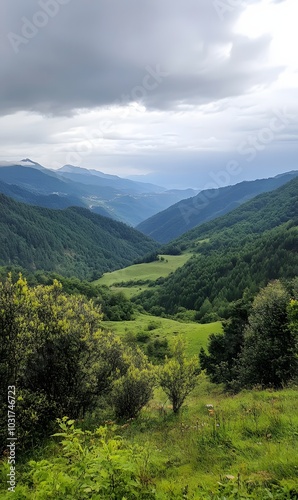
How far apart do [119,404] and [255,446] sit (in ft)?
36.9

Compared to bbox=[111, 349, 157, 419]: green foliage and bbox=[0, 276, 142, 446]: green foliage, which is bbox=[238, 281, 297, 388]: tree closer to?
bbox=[111, 349, 157, 419]: green foliage

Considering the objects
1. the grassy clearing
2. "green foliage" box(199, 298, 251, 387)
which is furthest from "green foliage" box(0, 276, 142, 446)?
"green foliage" box(199, 298, 251, 387)

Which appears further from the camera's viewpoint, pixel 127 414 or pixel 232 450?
pixel 127 414

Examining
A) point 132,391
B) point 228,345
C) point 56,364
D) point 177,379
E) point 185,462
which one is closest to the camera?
point 185,462

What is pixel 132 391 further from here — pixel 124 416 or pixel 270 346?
pixel 270 346

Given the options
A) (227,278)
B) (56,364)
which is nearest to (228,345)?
(56,364)

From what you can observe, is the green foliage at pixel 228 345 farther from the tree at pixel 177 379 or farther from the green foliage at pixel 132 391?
the green foliage at pixel 132 391

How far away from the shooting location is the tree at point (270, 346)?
2369cm

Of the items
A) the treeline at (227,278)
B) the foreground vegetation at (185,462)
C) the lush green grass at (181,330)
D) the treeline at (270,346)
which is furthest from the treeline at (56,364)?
the treeline at (227,278)

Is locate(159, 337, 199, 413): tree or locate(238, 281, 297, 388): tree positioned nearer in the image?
locate(159, 337, 199, 413): tree

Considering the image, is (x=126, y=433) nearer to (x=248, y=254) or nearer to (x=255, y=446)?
(x=255, y=446)

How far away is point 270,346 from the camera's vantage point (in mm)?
24484

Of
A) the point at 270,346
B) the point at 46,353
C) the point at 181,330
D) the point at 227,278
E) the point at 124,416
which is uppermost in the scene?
the point at 46,353

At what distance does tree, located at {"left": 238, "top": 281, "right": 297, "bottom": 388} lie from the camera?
23688 mm
